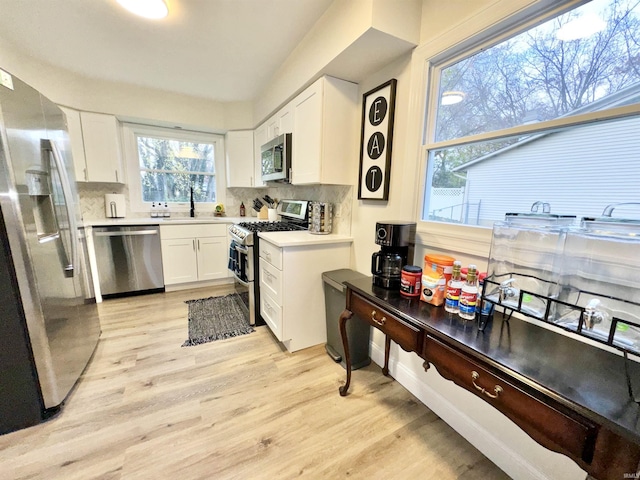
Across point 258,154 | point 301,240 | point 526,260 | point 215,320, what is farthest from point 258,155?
point 526,260

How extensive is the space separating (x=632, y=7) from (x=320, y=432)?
2315 millimetres

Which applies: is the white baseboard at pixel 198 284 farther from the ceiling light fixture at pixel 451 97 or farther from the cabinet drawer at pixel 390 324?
the ceiling light fixture at pixel 451 97

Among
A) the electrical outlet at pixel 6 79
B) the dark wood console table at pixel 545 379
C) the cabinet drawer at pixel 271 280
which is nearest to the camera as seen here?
the dark wood console table at pixel 545 379

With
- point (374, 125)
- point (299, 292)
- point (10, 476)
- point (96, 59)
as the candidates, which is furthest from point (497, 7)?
point (96, 59)

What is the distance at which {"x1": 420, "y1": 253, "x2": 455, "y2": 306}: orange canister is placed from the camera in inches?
49.1

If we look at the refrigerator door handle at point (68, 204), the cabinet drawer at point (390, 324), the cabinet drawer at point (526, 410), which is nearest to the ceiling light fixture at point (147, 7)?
the refrigerator door handle at point (68, 204)

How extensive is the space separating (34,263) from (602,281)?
2.62 m

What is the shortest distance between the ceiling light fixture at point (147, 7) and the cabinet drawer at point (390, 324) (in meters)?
2.39

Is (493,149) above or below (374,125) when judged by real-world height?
below

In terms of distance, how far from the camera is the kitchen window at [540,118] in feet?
3.16

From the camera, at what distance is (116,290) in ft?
10.4

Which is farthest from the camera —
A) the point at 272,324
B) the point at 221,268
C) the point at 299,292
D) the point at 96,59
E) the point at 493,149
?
the point at 221,268

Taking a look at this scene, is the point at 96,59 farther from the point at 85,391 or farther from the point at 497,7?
the point at 497,7

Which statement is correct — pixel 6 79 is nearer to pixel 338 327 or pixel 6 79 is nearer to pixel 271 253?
pixel 271 253
